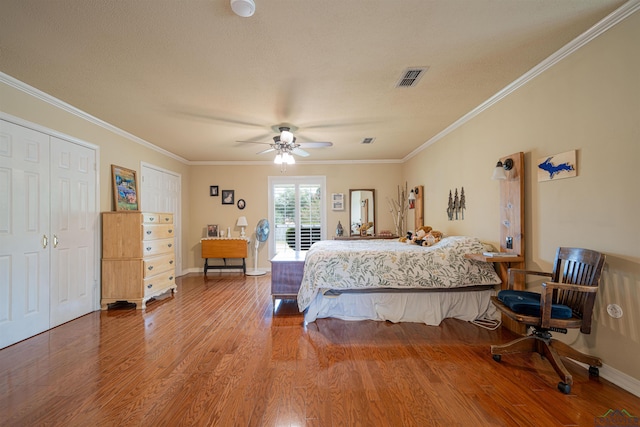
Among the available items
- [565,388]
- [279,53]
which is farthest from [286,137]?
[565,388]

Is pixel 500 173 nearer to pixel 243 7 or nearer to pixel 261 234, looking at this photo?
pixel 243 7

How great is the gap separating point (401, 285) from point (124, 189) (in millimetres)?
4037

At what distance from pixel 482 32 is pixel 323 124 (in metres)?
2.23

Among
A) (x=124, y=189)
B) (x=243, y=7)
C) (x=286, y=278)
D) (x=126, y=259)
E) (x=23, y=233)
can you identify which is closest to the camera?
(x=243, y=7)

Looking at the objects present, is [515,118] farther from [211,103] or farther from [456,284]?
[211,103]

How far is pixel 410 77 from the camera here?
2.72m

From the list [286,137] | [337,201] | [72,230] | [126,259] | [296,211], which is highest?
[286,137]

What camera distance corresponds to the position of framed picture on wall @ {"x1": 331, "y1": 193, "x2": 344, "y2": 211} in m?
6.57

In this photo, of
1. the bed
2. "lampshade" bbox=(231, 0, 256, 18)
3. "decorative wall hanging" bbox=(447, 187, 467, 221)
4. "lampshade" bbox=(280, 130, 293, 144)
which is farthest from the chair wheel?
"lampshade" bbox=(280, 130, 293, 144)

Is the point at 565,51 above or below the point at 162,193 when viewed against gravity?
above

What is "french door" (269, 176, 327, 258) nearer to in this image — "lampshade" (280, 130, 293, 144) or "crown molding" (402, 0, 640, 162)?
"lampshade" (280, 130, 293, 144)

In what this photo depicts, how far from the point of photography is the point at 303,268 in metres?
Result: 3.68

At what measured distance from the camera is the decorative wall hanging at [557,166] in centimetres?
230

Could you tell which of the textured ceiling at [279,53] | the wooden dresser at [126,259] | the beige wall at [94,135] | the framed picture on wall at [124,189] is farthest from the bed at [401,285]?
the beige wall at [94,135]
